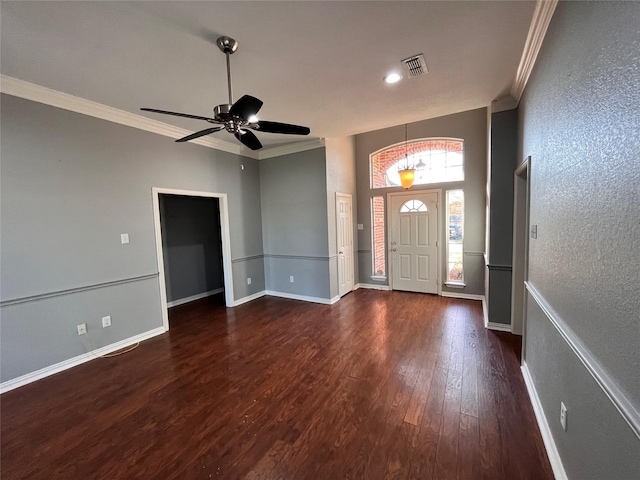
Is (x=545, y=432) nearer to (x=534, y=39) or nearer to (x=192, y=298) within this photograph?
(x=534, y=39)

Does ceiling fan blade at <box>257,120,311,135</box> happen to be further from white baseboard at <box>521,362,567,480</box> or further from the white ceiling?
white baseboard at <box>521,362,567,480</box>

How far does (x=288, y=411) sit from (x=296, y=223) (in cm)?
331

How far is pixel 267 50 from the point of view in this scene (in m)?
2.12

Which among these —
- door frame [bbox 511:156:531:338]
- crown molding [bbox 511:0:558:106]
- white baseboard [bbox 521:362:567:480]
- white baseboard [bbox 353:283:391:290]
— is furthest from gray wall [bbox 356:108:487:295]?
white baseboard [bbox 521:362:567:480]

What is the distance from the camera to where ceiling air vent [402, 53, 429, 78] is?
90.0 inches

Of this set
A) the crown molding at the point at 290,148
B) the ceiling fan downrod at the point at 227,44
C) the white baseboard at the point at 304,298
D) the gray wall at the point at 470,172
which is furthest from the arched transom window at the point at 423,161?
the ceiling fan downrod at the point at 227,44

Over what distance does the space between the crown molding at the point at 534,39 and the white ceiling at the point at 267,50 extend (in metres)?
0.06

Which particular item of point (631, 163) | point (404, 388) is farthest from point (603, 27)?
point (404, 388)

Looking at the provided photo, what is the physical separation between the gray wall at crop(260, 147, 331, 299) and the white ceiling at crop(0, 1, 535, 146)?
1.67m

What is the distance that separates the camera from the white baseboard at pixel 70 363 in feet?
8.19

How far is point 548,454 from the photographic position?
1.63m

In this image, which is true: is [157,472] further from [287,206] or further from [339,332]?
[287,206]

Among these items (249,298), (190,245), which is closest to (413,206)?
(249,298)

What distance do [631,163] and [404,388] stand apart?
2.12m
